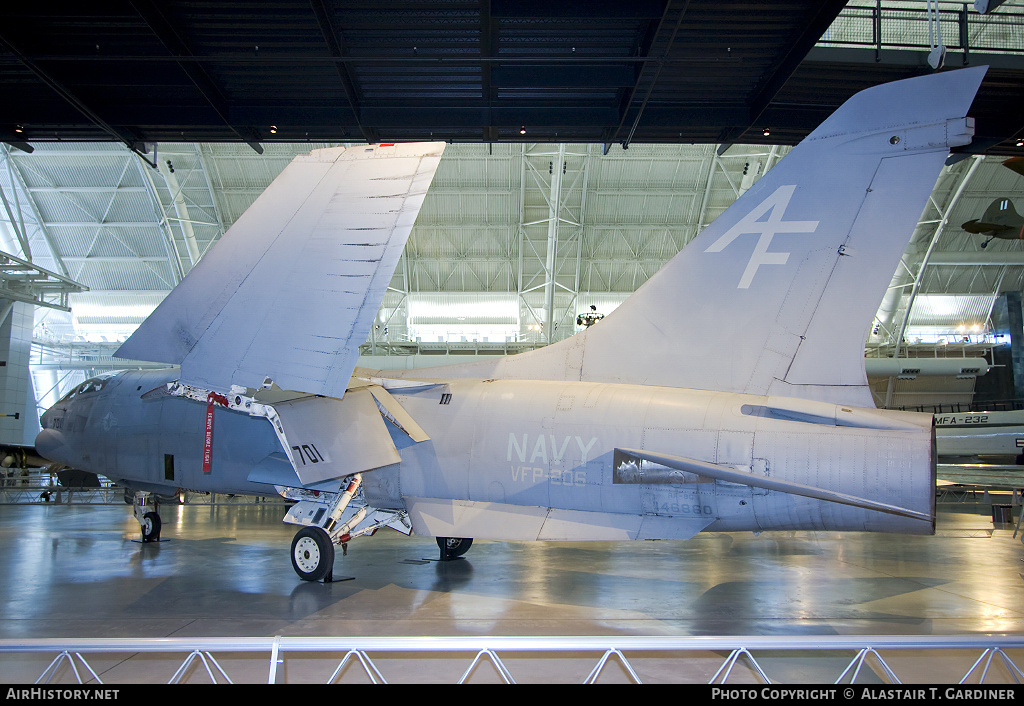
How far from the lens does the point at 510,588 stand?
946 centimetres

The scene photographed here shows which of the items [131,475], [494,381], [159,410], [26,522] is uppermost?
[494,381]

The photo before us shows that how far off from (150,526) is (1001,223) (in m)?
23.8

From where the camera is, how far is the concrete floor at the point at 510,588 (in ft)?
24.3

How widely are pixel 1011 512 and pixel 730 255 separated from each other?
60.5 feet

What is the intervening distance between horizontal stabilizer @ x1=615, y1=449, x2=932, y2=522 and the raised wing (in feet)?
11.3

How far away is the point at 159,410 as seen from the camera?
1137cm

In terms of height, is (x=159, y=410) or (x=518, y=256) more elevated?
(x=518, y=256)

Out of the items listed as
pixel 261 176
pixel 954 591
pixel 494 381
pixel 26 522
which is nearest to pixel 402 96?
pixel 494 381

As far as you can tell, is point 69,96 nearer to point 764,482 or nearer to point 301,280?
point 301,280

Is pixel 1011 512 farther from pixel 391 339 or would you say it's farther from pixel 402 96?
pixel 391 339

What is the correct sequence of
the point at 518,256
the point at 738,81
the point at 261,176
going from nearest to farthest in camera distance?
the point at 738,81 → the point at 261,176 → the point at 518,256

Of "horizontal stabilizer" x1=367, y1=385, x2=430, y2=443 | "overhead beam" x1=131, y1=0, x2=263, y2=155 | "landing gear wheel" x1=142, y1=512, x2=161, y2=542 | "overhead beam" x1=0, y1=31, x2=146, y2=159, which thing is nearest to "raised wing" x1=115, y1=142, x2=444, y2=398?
"horizontal stabilizer" x1=367, y1=385, x2=430, y2=443

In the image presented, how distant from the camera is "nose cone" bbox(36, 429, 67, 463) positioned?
40.9 ft

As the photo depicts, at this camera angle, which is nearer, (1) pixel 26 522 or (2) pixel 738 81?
(2) pixel 738 81
